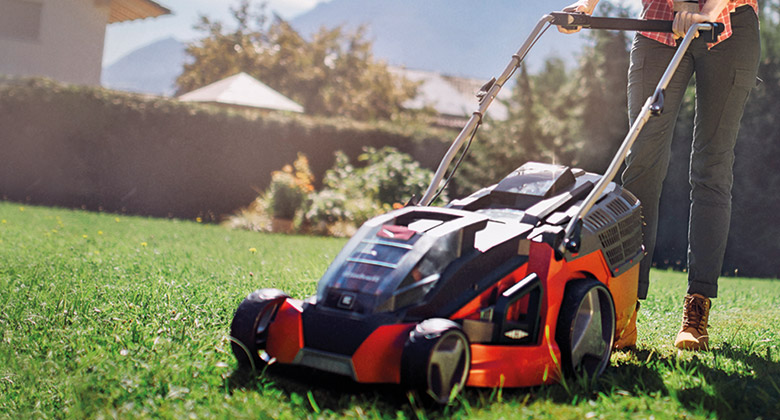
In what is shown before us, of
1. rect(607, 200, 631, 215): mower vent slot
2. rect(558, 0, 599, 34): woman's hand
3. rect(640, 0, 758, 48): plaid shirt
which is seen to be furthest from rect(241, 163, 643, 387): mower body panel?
rect(640, 0, 758, 48): plaid shirt

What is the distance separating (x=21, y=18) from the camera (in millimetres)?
18141

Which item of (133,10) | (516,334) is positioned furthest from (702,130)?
(133,10)

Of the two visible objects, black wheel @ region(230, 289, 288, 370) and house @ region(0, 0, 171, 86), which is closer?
black wheel @ region(230, 289, 288, 370)

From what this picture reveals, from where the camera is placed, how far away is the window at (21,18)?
59.3 ft

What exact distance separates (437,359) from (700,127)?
1928 millimetres

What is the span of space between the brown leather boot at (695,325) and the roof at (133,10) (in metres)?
19.0

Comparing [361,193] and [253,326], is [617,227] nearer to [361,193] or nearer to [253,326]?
[253,326]

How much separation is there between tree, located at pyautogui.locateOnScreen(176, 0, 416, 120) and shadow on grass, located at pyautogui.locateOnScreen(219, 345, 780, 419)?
90.7ft

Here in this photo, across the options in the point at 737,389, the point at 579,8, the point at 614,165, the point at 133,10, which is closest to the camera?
the point at 737,389

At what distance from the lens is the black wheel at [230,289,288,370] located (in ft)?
7.84

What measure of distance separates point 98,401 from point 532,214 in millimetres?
1546

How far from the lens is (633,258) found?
9.78ft

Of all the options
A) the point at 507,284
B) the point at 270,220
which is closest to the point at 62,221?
the point at 270,220

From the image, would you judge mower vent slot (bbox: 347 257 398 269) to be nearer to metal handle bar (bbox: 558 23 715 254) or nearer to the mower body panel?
the mower body panel
